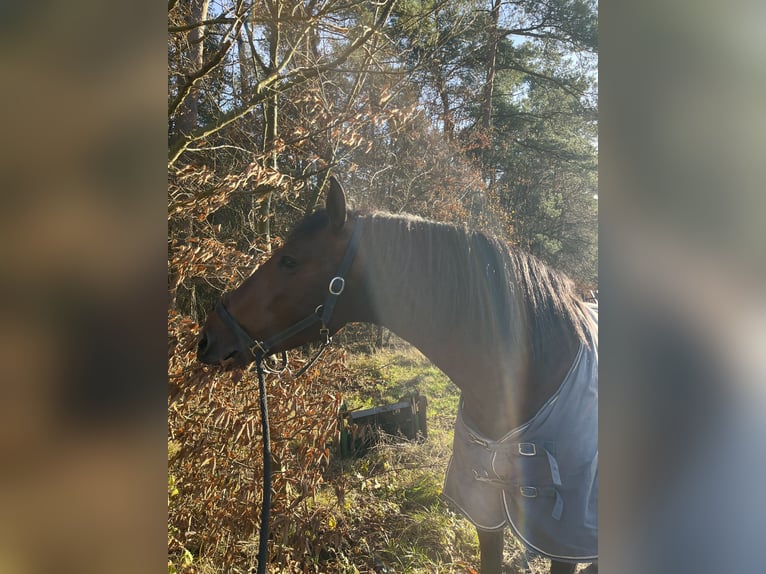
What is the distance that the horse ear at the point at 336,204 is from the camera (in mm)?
994

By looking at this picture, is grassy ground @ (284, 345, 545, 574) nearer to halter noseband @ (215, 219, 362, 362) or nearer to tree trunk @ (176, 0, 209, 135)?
halter noseband @ (215, 219, 362, 362)

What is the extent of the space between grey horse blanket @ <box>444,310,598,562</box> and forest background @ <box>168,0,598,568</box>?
0.29 metres

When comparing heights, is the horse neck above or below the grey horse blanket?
above

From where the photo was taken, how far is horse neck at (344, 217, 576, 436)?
105 cm

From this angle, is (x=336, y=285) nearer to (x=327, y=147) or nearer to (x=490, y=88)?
(x=327, y=147)

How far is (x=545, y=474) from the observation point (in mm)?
1001

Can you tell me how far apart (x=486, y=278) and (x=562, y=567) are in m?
0.64
